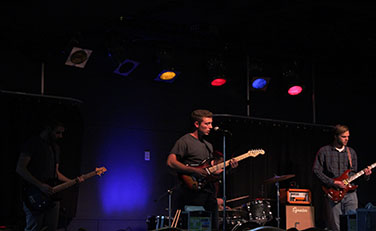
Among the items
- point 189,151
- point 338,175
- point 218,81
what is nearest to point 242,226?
point 338,175

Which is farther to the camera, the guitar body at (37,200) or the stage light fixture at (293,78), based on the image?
the stage light fixture at (293,78)

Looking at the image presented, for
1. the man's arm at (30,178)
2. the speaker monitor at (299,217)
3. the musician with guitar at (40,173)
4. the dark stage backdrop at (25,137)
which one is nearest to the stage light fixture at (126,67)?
the dark stage backdrop at (25,137)

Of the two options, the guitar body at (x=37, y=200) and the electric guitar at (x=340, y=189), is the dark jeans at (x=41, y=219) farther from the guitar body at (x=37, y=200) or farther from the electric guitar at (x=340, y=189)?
the electric guitar at (x=340, y=189)

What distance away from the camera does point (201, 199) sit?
18.8 feet

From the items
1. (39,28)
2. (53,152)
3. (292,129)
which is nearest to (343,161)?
(292,129)

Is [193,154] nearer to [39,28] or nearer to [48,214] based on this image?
[48,214]

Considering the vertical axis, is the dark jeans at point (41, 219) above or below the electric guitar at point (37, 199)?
below

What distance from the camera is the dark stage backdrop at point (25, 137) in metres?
7.28

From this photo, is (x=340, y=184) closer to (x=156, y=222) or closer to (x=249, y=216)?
(x=249, y=216)

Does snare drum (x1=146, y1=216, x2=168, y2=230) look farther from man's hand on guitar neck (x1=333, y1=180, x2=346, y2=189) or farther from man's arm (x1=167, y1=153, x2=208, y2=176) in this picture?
man's hand on guitar neck (x1=333, y1=180, x2=346, y2=189)

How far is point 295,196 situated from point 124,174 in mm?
3121

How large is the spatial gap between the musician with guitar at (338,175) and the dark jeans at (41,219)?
423cm

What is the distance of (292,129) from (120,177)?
3.64 metres

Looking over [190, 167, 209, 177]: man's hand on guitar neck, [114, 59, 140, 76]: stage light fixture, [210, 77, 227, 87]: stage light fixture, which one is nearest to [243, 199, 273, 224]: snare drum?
[190, 167, 209, 177]: man's hand on guitar neck
